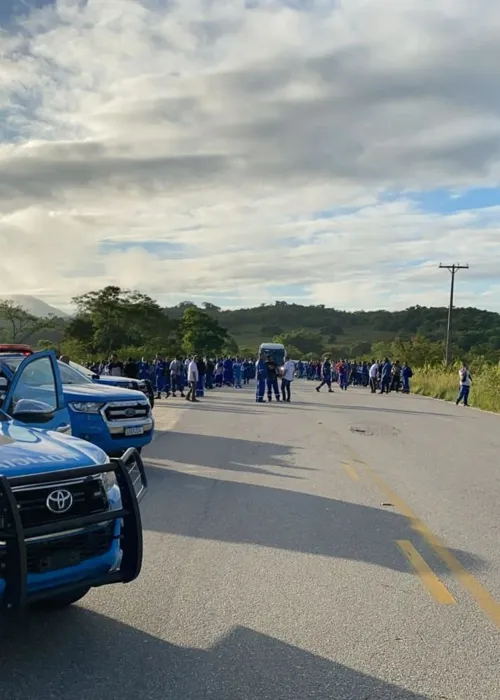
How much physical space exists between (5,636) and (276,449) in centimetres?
966

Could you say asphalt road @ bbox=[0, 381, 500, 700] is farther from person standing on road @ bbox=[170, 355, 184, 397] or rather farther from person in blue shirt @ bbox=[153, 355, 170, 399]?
person standing on road @ bbox=[170, 355, 184, 397]

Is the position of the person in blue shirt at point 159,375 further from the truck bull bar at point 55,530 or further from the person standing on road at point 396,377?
the truck bull bar at point 55,530

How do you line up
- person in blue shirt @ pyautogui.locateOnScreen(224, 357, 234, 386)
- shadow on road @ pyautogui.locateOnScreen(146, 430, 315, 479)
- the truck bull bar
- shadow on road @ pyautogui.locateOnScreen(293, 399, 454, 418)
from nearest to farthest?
the truck bull bar → shadow on road @ pyautogui.locateOnScreen(146, 430, 315, 479) → shadow on road @ pyautogui.locateOnScreen(293, 399, 454, 418) → person in blue shirt @ pyautogui.locateOnScreen(224, 357, 234, 386)

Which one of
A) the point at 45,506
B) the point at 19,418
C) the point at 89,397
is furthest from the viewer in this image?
the point at 89,397

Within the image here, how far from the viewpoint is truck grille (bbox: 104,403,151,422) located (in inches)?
432

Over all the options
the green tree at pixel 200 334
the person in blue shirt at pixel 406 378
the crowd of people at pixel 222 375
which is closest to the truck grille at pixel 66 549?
the crowd of people at pixel 222 375

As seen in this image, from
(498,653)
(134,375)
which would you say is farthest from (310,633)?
(134,375)

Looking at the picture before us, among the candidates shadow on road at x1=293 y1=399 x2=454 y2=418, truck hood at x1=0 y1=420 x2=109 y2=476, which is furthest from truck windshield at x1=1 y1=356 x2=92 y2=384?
shadow on road at x1=293 y1=399 x2=454 y2=418

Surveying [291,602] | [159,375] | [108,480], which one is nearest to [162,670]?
[108,480]

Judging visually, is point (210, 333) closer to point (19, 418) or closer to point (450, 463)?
point (450, 463)

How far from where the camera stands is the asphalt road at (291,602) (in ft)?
13.5

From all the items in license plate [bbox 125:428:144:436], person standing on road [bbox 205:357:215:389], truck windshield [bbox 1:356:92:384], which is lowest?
person standing on road [bbox 205:357:215:389]

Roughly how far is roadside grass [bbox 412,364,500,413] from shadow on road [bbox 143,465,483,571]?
2072 centimetres

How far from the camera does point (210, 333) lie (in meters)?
87.9
